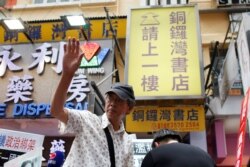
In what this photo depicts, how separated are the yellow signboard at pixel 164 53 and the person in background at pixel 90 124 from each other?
403 cm

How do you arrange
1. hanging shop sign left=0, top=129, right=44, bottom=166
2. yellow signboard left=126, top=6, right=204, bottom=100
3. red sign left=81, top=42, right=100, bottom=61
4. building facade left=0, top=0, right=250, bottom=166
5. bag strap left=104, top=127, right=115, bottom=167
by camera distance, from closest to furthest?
bag strap left=104, top=127, right=115, bottom=167
hanging shop sign left=0, top=129, right=44, bottom=166
yellow signboard left=126, top=6, right=204, bottom=100
building facade left=0, top=0, right=250, bottom=166
red sign left=81, top=42, right=100, bottom=61

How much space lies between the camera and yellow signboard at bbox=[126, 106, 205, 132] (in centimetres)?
620

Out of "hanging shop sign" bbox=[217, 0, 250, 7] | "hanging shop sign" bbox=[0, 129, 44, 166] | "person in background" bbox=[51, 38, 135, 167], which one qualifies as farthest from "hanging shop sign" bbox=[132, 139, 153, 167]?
"hanging shop sign" bbox=[217, 0, 250, 7]

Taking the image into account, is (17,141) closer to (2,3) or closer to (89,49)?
(89,49)

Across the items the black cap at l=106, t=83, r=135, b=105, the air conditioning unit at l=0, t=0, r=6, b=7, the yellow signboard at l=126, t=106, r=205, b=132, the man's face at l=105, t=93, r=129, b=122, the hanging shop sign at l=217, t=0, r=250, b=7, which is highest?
the air conditioning unit at l=0, t=0, r=6, b=7

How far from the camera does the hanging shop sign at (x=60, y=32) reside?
8.27 m

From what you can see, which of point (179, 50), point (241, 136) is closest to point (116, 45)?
point (179, 50)

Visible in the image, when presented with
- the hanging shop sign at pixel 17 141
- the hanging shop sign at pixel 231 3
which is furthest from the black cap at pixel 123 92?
the hanging shop sign at pixel 231 3

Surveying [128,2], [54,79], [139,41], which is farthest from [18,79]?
[128,2]

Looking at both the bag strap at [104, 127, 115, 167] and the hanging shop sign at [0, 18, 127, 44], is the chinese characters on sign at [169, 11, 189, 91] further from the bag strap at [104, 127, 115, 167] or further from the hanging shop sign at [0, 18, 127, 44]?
the bag strap at [104, 127, 115, 167]

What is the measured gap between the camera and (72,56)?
2.10 metres

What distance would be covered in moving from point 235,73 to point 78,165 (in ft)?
14.2

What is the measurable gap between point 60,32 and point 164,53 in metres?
3.01

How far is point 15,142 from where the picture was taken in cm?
322
